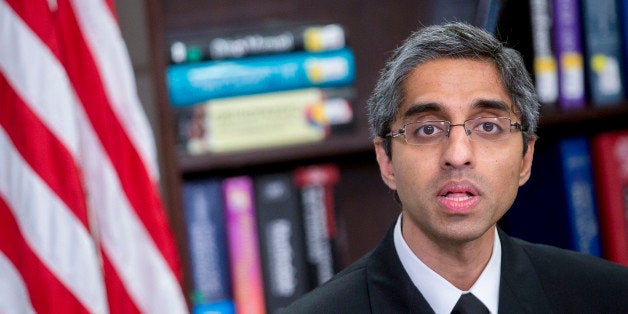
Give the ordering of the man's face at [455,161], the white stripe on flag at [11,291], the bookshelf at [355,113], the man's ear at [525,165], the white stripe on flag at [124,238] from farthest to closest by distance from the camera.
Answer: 1. the bookshelf at [355,113]
2. the white stripe on flag at [124,238]
3. the white stripe on flag at [11,291]
4. the man's ear at [525,165]
5. the man's face at [455,161]

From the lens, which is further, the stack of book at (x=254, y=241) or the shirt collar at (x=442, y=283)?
the stack of book at (x=254, y=241)

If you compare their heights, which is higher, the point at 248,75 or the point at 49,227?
the point at 248,75

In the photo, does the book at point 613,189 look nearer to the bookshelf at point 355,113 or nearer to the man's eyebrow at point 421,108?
the bookshelf at point 355,113

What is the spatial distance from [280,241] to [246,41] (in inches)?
15.1

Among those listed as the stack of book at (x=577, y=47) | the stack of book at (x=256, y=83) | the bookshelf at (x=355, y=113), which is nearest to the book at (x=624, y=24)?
the stack of book at (x=577, y=47)

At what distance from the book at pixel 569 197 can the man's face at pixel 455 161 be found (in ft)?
2.13

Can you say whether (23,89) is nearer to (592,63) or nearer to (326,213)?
(326,213)

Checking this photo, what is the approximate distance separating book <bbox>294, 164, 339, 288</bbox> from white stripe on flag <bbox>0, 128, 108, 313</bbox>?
0.47m

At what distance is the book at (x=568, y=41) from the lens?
75.7 inches

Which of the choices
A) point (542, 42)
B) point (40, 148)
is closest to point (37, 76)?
point (40, 148)

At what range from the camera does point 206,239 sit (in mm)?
1892

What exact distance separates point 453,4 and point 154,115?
64 cm

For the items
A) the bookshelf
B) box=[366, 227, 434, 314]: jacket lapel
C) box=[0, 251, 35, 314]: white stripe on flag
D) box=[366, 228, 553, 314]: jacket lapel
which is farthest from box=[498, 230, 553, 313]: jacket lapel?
box=[0, 251, 35, 314]: white stripe on flag

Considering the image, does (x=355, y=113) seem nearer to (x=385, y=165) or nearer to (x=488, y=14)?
(x=488, y=14)
